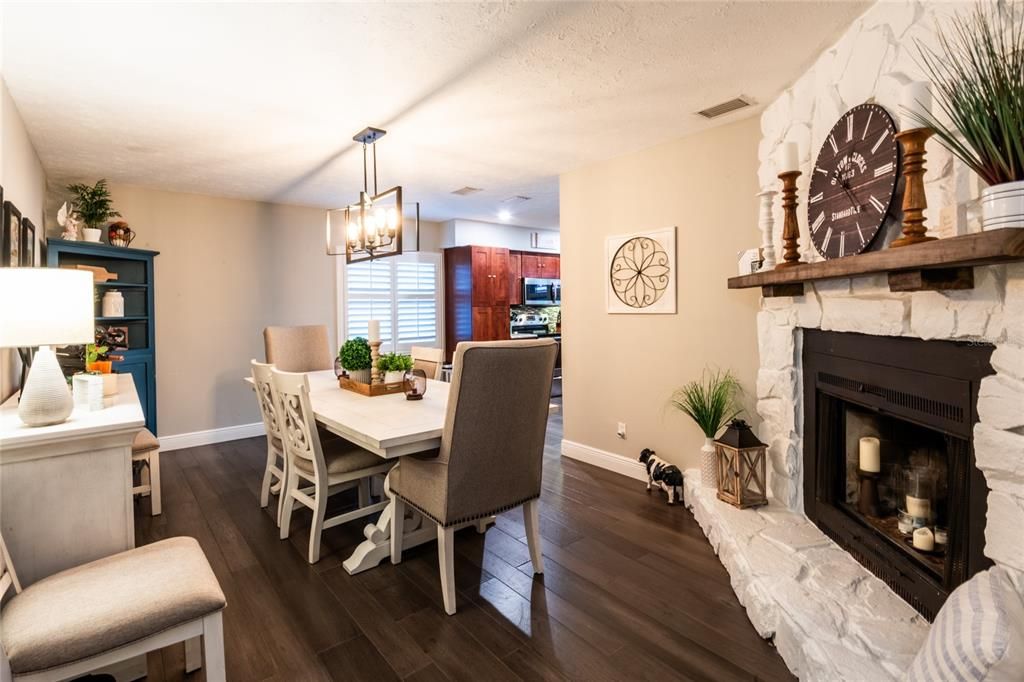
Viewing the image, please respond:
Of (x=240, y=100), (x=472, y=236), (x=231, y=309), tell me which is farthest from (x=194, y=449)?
(x=472, y=236)

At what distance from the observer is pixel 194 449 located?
15.1 ft

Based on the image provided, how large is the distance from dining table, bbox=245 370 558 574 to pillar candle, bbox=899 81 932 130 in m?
1.91

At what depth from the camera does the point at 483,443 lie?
6.85 ft

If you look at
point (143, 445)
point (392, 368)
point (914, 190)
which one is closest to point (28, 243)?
point (143, 445)

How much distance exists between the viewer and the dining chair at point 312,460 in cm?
244

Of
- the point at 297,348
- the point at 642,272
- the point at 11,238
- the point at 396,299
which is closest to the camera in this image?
the point at 11,238

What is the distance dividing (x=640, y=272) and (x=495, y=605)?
96.5 inches

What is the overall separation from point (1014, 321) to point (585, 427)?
300cm

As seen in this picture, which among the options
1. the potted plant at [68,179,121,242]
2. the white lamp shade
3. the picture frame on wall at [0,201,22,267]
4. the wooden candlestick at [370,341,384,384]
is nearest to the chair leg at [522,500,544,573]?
the wooden candlestick at [370,341,384,384]

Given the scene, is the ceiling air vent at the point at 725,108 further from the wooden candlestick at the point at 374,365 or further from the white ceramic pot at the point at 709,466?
the wooden candlestick at the point at 374,365

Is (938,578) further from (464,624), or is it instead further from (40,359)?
(40,359)

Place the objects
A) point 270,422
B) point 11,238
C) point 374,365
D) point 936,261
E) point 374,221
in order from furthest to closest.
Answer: point 374,365 → point 270,422 → point 374,221 → point 11,238 → point 936,261

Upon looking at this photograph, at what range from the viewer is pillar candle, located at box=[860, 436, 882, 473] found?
2137mm

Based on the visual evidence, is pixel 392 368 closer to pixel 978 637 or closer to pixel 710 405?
pixel 710 405
